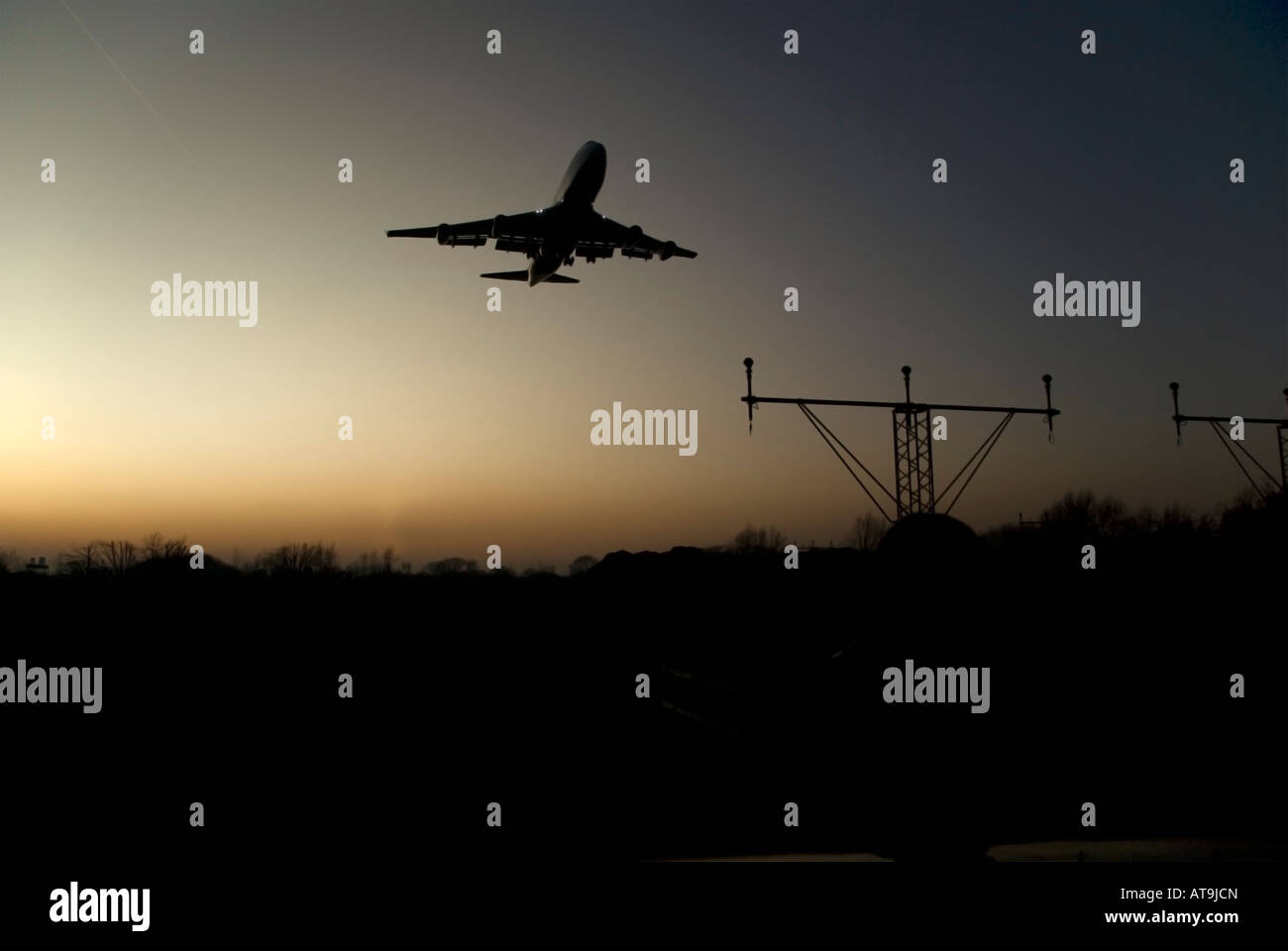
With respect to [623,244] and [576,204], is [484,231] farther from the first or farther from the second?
[623,244]

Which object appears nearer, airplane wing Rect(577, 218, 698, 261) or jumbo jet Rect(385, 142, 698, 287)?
jumbo jet Rect(385, 142, 698, 287)

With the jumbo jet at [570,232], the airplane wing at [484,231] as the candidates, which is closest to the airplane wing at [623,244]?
the jumbo jet at [570,232]

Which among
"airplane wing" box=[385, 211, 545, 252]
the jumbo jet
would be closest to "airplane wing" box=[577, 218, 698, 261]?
the jumbo jet

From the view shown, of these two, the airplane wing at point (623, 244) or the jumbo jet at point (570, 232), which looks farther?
the airplane wing at point (623, 244)

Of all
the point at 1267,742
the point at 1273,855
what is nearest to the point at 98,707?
the point at 1273,855

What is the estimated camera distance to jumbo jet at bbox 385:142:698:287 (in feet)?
113

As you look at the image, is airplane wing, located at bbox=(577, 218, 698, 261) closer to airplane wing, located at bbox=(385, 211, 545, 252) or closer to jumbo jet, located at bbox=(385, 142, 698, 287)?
jumbo jet, located at bbox=(385, 142, 698, 287)

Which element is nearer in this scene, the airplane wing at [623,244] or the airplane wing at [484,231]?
the airplane wing at [484,231]

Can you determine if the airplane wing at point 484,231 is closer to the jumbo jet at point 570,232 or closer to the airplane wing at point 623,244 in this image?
the jumbo jet at point 570,232

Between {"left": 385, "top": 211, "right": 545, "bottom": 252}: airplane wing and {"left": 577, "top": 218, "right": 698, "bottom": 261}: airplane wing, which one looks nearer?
{"left": 385, "top": 211, "right": 545, "bottom": 252}: airplane wing

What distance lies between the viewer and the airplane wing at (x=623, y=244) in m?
36.8

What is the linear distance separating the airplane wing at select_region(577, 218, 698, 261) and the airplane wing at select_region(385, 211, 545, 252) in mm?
2677

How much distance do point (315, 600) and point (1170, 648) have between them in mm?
54999

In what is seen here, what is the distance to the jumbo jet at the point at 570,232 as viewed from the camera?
3447 cm
